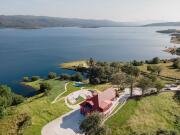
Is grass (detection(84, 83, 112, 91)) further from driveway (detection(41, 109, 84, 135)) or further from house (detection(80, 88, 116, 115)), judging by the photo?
driveway (detection(41, 109, 84, 135))

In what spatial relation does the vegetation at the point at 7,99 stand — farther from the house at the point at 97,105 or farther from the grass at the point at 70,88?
the house at the point at 97,105

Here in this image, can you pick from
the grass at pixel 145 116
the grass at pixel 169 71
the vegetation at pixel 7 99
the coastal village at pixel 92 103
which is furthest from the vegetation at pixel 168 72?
the vegetation at pixel 7 99

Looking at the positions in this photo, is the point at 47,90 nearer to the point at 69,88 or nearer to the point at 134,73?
the point at 69,88

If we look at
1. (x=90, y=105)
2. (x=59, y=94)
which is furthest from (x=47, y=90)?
(x=90, y=105)

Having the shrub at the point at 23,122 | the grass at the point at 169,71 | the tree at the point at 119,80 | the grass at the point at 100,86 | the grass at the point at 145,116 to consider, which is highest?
the tree at the point at 119,80

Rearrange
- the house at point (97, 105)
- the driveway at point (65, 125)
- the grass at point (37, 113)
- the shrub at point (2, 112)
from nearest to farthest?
the driveway at point (65, 125)
the grass at point (37, 113)
the shrub at point (2, 112)
the house at point (97, 105)

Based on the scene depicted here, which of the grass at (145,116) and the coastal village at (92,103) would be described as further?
the grass at (145,116)

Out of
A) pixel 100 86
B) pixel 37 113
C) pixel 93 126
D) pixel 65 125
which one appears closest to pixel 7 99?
pixel 37 113
